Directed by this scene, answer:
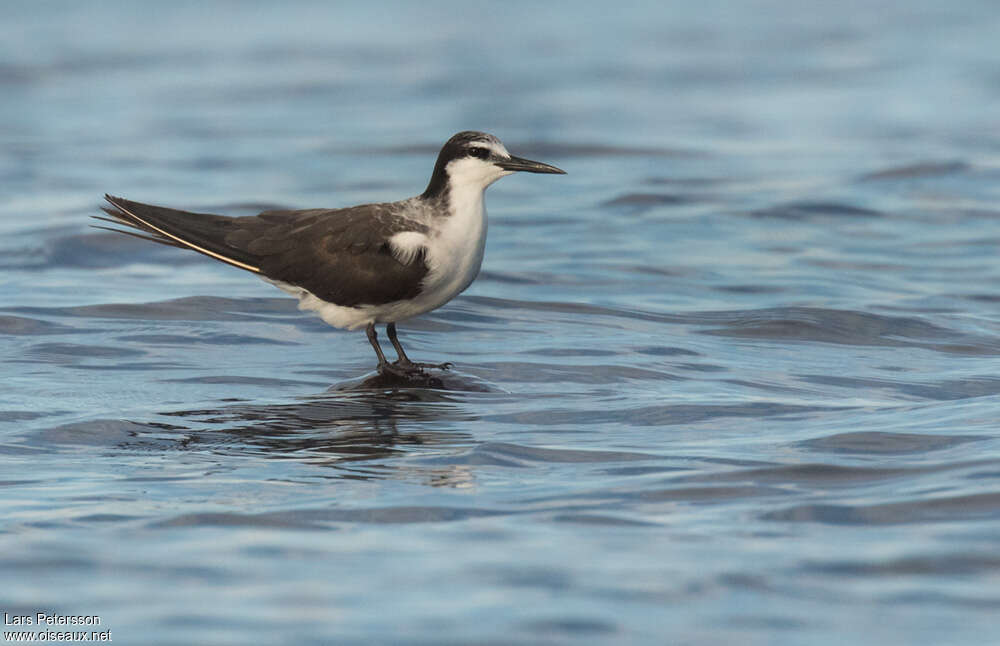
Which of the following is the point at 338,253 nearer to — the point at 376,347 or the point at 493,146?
the point at 376,347

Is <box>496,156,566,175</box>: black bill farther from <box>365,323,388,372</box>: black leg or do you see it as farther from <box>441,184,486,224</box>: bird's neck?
<box>365,323,388,372</box>: black leg

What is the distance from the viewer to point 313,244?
872 centimetres

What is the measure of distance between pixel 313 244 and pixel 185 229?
806 mm

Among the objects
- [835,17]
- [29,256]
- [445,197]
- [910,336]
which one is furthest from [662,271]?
[835,17]

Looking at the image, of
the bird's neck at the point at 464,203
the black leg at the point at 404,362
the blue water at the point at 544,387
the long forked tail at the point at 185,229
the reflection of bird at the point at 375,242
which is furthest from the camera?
the long forked tail at the point at 185,229

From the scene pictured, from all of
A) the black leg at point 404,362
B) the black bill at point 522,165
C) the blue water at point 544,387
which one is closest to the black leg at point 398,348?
the black leg at point 404,362

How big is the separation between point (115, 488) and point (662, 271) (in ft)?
19.4

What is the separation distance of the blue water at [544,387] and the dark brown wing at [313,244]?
22.1 inches

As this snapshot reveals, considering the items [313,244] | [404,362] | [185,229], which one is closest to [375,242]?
[313,244]

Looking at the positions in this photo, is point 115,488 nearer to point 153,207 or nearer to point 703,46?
point 153,207

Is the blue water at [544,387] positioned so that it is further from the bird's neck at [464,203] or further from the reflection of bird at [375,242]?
the bird's neck at [464,203]

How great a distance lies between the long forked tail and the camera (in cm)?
883

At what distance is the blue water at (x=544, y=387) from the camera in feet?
17.2

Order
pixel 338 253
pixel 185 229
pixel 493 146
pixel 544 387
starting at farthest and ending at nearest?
1. pixel 185 229
2. pixel 493 146
3. pixel 338 253
4. pixel 544 387
